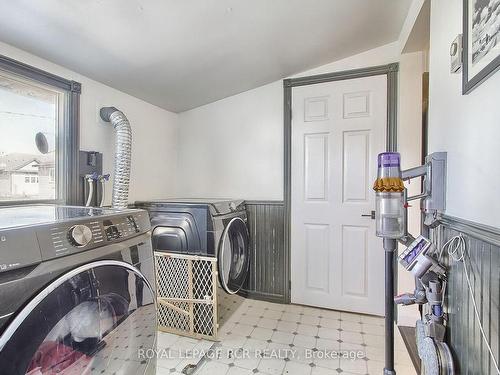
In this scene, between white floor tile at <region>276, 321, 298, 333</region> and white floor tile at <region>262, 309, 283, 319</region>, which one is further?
white floor tile at <region>262, 309, 283, 319</region>

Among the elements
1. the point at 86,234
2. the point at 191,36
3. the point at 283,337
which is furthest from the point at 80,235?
the point at 283,337

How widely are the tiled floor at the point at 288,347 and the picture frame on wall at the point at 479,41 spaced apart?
1.65 m

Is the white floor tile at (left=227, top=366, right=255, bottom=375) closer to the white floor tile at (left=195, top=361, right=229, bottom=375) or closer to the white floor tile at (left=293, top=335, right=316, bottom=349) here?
the white floor tile at (left=195, top=361, right=229, bottom=375)

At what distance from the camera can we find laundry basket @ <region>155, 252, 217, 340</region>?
6.34 feet

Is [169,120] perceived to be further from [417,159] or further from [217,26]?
[417,159]

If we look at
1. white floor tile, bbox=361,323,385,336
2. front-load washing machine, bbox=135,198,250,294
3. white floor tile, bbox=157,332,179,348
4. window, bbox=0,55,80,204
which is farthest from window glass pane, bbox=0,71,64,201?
white floor tile, bbox=361,323,385,336

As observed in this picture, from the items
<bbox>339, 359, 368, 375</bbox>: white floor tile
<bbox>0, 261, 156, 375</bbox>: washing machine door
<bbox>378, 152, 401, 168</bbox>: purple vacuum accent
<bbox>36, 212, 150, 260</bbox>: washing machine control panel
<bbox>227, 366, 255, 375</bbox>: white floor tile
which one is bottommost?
<bbox>227, 366, 255, 375</bbox>: white floor tile

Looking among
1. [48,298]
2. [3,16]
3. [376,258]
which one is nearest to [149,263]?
[48,298]

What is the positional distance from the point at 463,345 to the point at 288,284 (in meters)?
1.70

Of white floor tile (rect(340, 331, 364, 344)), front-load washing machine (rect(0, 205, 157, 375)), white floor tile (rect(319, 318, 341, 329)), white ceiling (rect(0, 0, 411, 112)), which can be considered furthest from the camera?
white floor tile (rect(319, 318, 341, 329))

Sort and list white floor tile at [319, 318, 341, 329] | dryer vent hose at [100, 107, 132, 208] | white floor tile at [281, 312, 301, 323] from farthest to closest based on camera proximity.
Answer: white floor tile at [281, 312, 301, 323], white floor tile at [319, 318, 341, 329], dryer vent hose at [100, 107, 132, 208]

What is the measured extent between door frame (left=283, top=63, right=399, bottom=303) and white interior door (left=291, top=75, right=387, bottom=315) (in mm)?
37

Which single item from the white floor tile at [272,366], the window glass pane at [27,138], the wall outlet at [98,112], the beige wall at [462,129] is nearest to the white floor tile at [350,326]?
the white floor tile at [272,366]

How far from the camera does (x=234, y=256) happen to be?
233 centimetres
